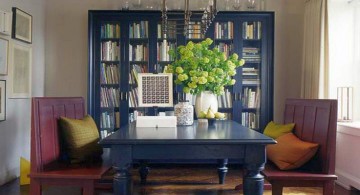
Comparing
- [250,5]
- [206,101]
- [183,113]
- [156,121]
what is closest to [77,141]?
[156,121]

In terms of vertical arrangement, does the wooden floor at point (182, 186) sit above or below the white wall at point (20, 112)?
below

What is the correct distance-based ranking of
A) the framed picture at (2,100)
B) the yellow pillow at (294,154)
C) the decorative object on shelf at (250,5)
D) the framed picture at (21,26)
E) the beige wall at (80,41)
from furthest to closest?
the beige wall at (80,41), the decorative object on shelf at (250,5), the framed picture at (21,26), the framed picture at (2,100), the yellow pillow at (294,154)

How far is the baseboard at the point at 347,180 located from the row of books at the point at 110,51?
9.71 ft

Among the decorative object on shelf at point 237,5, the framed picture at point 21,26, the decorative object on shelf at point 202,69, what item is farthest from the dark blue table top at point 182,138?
the decorative object on shelf at point 237,5

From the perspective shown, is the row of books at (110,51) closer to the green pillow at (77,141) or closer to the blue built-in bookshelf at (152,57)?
the blue built-in bookshelf at (152,57)

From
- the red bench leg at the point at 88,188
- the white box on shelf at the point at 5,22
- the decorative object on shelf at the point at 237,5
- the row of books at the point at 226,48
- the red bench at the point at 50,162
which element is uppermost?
the decorative object on shelf at the point at 237,5

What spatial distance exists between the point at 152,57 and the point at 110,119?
0.97 meters

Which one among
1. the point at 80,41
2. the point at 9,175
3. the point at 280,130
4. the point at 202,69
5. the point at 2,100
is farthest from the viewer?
the point at 80,41

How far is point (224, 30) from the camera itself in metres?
4.62

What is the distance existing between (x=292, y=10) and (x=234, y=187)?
8.61ft

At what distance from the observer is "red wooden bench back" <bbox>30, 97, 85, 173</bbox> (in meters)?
2.48

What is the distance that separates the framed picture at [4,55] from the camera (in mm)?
3613

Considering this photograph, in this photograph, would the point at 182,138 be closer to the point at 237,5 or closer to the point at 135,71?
the point at 135,71

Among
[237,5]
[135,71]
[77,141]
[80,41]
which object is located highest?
[237,5]
